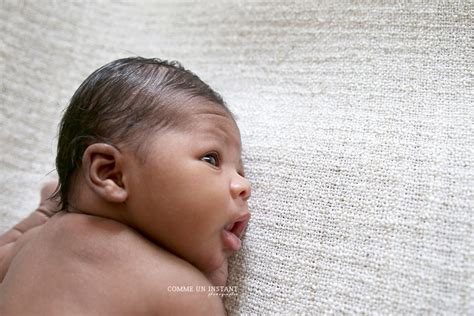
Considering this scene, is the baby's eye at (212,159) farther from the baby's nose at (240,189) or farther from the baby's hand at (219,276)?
the baby's hand at (219,276)

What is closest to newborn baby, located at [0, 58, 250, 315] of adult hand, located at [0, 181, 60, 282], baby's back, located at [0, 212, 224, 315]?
baby's back, located at [0, 212, 224, 315]

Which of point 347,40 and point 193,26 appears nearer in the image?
point 347,40

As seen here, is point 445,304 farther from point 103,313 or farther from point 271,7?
point 271,7

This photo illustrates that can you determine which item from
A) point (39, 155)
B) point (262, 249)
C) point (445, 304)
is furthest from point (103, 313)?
point (39, 155)

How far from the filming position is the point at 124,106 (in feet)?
2.63

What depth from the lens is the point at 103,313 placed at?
70 cm

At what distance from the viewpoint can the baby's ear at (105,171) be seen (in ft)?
2.50

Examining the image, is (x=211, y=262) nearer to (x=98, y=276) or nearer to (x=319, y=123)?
(x=98, y=276)

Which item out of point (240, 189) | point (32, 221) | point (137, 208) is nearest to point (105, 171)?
point (137, 208)

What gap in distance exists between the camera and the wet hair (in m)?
0.79

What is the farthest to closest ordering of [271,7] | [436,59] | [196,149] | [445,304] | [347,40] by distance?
[271,7] < [347,40] < [436,59] < [196,149] < [445,304]

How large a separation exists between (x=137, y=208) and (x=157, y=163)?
0.07 meters

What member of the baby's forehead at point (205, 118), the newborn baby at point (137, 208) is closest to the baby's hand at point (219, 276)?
the newborn baby at point (137, 208)

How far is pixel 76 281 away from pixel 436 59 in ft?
2.24
